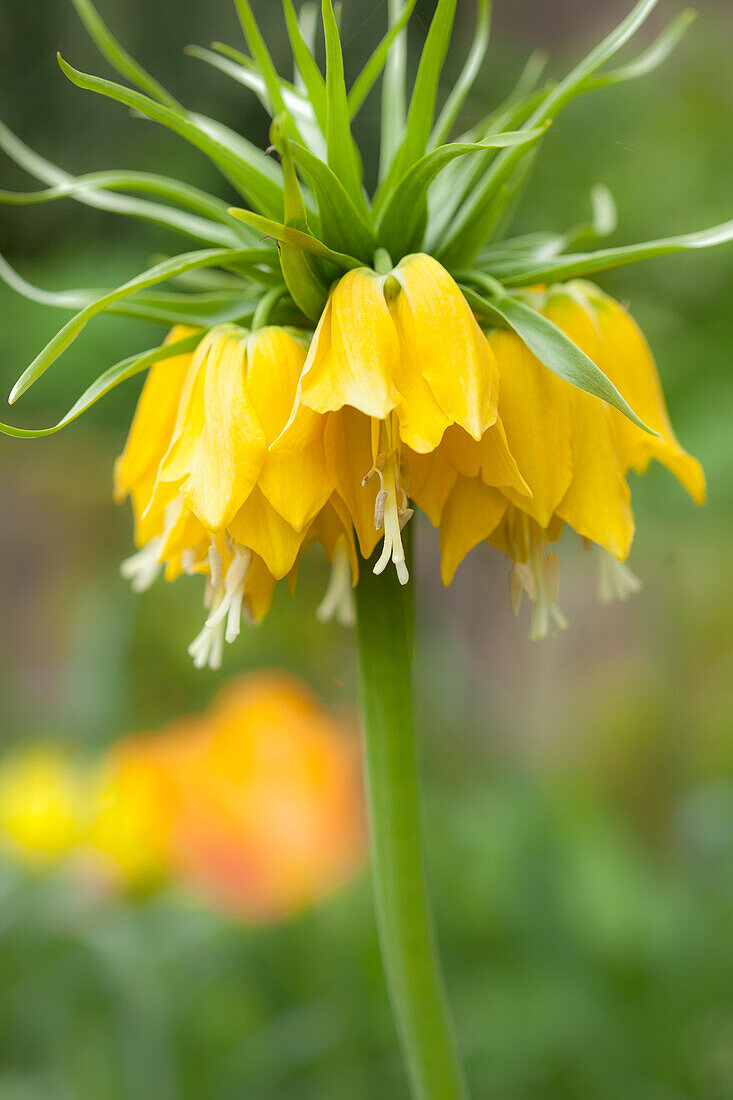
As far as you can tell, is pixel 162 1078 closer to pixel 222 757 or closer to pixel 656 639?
pixel 222 757

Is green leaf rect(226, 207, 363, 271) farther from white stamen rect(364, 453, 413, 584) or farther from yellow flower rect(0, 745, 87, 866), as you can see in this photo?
yellow flower rect(0, 745, 87, 866)

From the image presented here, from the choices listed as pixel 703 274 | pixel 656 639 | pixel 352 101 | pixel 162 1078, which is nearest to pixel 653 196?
pixel 703 274

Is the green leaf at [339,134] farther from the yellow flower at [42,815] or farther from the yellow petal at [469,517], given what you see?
the yellow flower at [42,815]

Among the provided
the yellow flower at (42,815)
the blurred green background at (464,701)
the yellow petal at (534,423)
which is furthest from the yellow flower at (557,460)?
the yellow flower at (42,815)

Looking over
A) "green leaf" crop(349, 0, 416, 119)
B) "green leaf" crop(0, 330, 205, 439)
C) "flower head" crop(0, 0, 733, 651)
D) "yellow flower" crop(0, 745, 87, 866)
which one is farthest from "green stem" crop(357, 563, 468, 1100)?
"yellow flower" crop(0, 745, 87, 866)

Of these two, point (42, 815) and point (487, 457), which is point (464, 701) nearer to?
point (42, 815)
